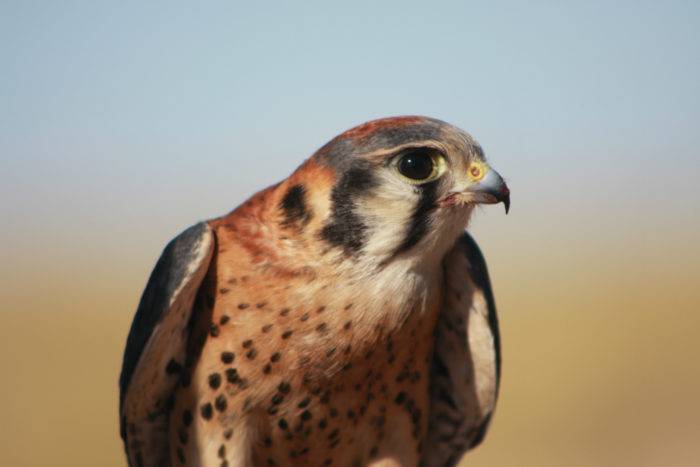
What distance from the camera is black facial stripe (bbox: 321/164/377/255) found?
3318 millimetres

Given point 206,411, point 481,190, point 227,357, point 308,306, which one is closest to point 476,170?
point 481,190

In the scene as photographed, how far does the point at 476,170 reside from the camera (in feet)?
11.1

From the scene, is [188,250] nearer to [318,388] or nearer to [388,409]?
[318,388]

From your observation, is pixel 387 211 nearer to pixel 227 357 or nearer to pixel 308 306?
pixel 308 306

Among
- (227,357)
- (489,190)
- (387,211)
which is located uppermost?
(387,211)

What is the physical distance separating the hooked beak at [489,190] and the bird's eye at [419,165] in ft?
0.53

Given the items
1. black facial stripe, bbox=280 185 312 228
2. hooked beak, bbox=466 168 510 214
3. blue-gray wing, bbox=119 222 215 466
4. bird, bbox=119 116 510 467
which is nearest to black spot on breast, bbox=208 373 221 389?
bird, bbox=119 116 510 467

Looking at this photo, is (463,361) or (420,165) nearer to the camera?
(420,165)

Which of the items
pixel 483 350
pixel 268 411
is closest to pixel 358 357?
pixel 268 411

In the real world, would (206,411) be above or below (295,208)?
below

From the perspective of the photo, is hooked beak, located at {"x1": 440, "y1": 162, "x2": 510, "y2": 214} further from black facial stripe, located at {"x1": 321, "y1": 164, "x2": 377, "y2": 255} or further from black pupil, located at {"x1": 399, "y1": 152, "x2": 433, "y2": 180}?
black facial stripe, located at {"x1": 321, "y1": 164, "x2": 377, "y2": 255}

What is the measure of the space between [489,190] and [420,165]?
289 millimetres

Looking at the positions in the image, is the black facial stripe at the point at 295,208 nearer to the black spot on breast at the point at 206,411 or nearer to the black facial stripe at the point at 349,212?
the black facial stripe at the point at 349,212

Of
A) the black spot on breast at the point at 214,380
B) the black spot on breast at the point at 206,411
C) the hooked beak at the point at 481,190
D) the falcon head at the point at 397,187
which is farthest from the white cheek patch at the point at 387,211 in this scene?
the black spot on breast at the point at 206,411
